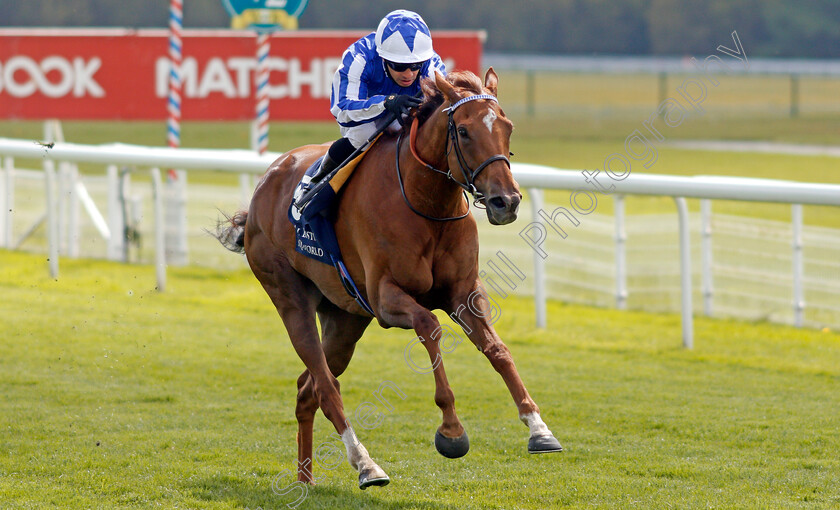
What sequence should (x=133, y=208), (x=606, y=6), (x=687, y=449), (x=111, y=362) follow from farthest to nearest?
(x=606, y=6), (x=133, y=208), (x=111, y=362), (x=687, y=449)

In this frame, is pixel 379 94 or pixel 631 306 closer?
pixel 379 94

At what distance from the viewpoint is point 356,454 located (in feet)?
13.0

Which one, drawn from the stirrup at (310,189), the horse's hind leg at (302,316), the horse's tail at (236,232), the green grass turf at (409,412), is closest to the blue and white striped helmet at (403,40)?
the stirrup at (310,189)

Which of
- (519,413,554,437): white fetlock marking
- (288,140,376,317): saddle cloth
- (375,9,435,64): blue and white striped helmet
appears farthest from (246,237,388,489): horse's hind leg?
(375,9,435,64): blue and white striped helmet

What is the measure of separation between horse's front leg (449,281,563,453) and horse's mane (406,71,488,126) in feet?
2.12

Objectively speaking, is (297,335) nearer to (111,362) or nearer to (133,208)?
(111,362)

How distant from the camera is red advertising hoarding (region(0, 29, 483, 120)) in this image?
474 inches

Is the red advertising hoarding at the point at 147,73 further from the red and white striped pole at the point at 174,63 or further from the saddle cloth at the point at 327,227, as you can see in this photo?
the saddle cloth at the point at 327,227

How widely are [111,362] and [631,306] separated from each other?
13.1 feet

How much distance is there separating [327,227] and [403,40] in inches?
31.1

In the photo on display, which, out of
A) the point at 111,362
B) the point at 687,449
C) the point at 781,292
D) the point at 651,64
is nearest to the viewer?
the point at 687,449

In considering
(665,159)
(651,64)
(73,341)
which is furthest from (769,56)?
(73,341)

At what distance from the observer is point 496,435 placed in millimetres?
5074

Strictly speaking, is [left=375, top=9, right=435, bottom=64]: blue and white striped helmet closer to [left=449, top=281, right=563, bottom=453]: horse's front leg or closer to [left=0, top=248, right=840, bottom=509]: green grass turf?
[left=449, top=281, right=563, bottom=453]: horse's front leg
